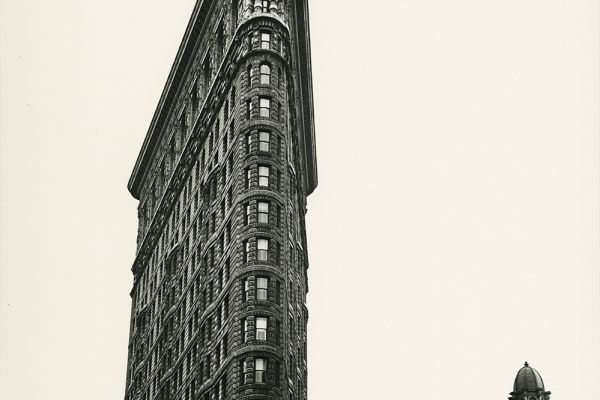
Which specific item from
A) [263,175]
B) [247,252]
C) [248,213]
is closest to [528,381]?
[263,175]

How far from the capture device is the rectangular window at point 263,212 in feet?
296

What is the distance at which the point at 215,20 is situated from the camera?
378 feet

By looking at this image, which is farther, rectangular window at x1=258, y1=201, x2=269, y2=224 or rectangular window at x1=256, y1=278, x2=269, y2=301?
rectangular window at x1=258, y1=201, x2=269, y2=224

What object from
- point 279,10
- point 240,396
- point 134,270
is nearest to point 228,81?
point 279,10

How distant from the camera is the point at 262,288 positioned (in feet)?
284

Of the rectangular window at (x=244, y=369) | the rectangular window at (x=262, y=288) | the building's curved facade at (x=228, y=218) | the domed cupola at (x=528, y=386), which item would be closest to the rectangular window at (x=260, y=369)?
the building's curved facade at (x=228, y=218)

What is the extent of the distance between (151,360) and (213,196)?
85.1 feet

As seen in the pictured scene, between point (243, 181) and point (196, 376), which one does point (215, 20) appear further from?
point (196, 376)

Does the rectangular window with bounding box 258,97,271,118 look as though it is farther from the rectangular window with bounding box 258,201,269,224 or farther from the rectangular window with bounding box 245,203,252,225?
the rectangular window with bounding box 245,203,252,225

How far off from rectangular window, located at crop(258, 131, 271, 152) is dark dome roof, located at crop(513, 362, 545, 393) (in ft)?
251

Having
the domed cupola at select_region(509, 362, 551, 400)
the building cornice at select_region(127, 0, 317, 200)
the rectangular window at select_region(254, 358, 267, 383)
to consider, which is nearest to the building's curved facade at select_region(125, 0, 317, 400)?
the rectangular window at select_region(254, 358, 267, 383)

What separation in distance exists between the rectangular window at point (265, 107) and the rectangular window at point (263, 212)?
28.5 ft

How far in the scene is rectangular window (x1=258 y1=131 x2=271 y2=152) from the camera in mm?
94000

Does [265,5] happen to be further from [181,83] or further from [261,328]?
[261,328]
